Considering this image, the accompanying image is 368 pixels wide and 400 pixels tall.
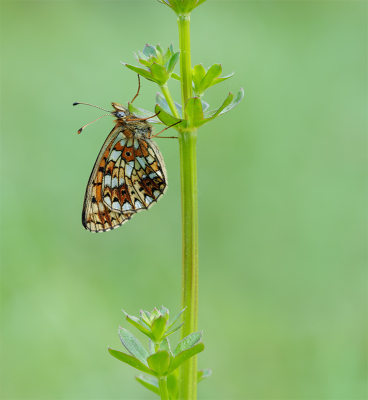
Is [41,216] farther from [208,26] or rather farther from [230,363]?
[208,26]

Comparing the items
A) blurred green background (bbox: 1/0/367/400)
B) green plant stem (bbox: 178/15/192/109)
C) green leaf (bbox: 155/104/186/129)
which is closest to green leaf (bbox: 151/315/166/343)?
green leaf (bbox: 155/104/186/129)

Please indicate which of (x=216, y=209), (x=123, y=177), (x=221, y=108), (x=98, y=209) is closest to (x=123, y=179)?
(x=123, y=177)

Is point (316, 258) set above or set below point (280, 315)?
above

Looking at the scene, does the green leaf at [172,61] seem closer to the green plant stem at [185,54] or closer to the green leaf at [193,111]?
the green plant stem at [185,54]

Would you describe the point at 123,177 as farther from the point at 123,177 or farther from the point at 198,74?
the point at 198,74

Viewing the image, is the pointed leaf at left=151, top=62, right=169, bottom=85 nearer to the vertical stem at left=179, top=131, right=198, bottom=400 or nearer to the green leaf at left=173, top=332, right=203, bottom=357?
the vertical stem at left=179, top=131, right=198, bottom=400

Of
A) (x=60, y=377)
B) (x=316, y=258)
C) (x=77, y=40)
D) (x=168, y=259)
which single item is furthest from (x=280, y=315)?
(x=77, y=40)
